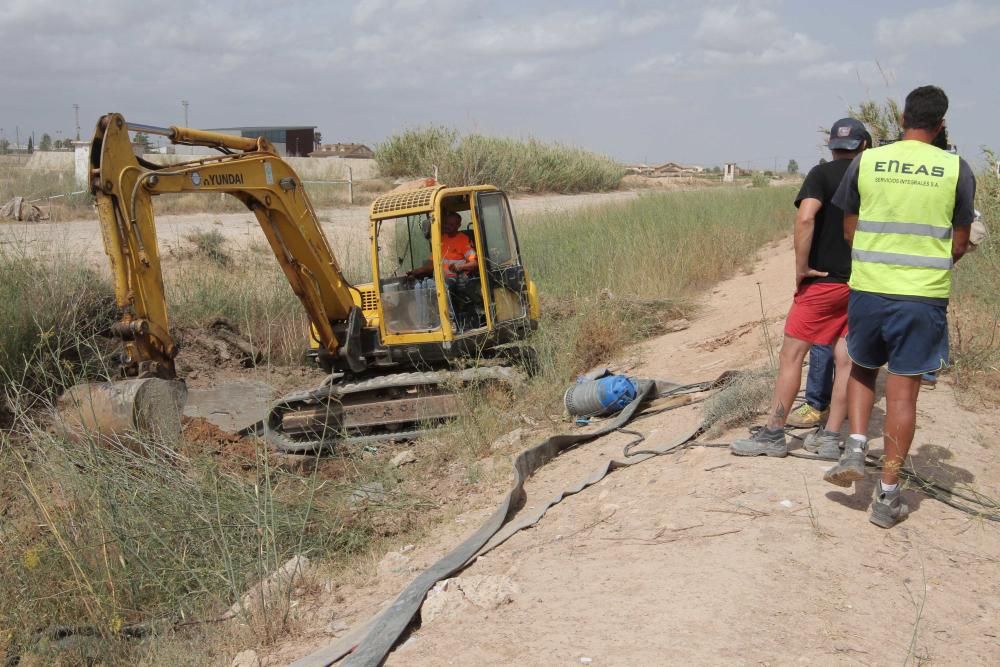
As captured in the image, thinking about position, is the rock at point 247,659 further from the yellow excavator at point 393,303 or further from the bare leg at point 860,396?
the yellow excavator at point 393,303

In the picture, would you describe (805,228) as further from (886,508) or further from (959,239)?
(886,508)

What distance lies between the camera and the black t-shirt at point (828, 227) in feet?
17.6

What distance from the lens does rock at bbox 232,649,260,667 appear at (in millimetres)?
4383

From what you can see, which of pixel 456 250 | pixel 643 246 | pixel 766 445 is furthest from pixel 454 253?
pixel 643 246

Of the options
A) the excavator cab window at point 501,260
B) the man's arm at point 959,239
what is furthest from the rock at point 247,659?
the excavator cab window at point 501,260

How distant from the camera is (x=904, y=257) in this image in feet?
15.2

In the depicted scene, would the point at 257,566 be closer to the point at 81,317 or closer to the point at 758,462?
the point at 758,462

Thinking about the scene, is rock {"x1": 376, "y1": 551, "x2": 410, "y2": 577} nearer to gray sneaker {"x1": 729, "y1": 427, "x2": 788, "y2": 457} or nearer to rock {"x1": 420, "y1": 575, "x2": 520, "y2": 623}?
rock {"x1": 420, "y1": 575, "x2": 520, "y2": 623}

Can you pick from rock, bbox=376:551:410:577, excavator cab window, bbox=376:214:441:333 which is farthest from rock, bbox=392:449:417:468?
rock, bbox=376:551:410:577

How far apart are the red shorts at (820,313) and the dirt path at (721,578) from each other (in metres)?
0.76

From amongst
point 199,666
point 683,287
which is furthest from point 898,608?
point 683,287

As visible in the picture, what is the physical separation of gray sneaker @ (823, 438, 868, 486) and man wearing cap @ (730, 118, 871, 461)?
0.69 m

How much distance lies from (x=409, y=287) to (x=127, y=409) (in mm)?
3846

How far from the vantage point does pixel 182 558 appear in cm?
497
